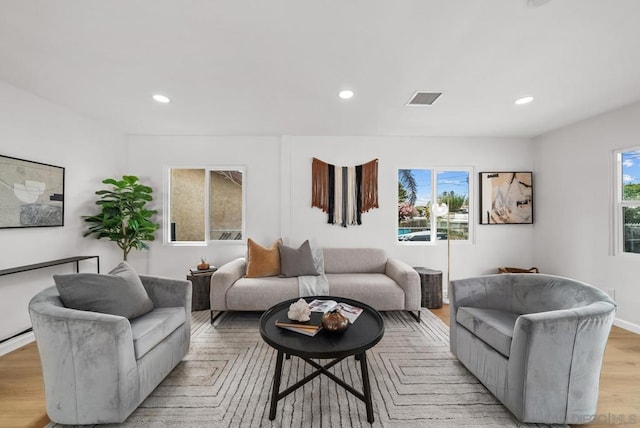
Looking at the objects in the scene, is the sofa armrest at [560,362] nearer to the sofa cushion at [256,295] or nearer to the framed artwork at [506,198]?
the sofa cushion at [256,295]

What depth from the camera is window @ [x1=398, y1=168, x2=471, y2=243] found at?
4.00 m

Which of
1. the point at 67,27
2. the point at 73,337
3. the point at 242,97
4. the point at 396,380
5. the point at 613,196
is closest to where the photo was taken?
the point at 73,337

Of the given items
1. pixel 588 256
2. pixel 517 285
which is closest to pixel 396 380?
pixel 517 285

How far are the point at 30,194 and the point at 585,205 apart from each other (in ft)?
20.1

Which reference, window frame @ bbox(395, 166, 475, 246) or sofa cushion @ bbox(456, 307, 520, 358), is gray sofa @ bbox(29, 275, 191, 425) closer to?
sofa cushion @ bbox(456, 307, 520, 358)

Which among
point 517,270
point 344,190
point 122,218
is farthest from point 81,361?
point 517,270

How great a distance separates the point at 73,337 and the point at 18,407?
0.80 meters

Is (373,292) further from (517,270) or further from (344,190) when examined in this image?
(517,270)

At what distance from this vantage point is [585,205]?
3.20 meters

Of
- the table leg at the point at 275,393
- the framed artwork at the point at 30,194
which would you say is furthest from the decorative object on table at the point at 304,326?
the framed artwork at the point at 30,194

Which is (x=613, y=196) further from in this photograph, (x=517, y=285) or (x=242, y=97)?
(x=242, y=97)

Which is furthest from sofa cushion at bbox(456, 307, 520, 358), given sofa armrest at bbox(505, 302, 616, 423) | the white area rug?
the white area rug

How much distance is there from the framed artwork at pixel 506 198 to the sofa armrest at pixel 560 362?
2.65 metres

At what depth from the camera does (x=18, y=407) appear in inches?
64.9
